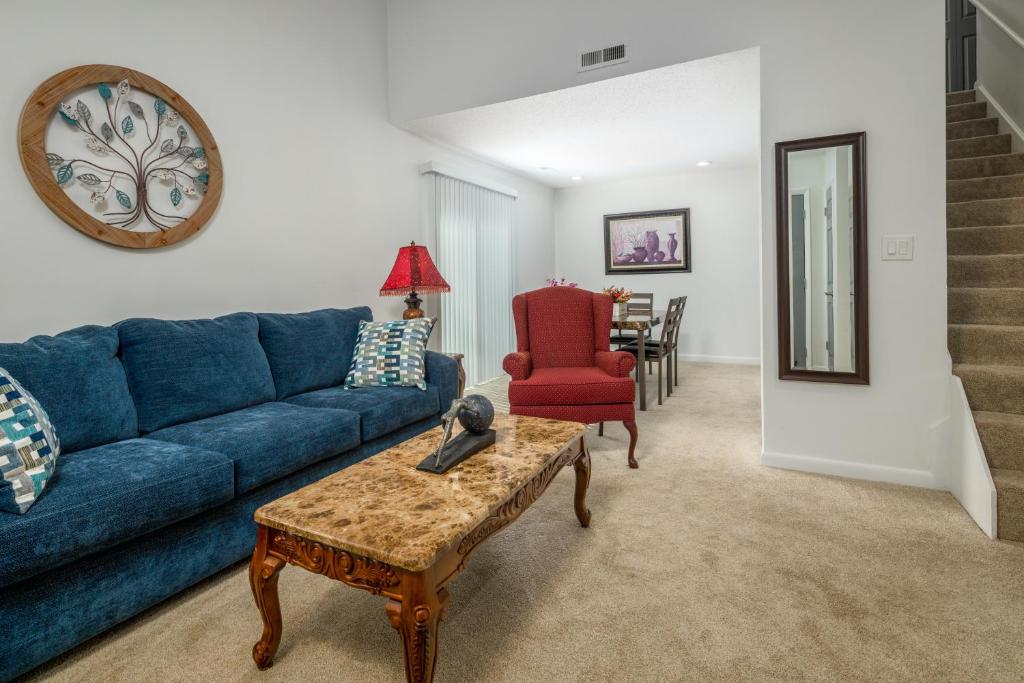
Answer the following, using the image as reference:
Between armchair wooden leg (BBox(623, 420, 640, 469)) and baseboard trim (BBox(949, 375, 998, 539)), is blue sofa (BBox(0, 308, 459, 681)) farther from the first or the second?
baseboard trim (BBox(949, 375, 998, 539))

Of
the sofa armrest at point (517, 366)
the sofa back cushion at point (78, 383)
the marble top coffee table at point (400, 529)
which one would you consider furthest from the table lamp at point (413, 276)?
the marble top coffee table at point (400, 529)

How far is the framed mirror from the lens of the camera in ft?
8.50

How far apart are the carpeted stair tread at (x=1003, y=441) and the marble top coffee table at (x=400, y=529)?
193 centimetres

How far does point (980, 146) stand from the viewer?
368cm

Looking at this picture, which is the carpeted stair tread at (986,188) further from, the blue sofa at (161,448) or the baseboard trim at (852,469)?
the blue sofa at (161,448)

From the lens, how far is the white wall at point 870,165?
2449 millimetres

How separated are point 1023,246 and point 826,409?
1.52m

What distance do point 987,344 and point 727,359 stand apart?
386 centimetres

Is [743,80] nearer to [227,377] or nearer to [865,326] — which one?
[865,326]

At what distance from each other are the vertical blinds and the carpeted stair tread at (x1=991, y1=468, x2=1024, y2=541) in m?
3.68

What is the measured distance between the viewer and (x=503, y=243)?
5.66 metres

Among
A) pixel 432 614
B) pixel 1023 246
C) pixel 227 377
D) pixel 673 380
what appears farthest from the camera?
pixel 673 380

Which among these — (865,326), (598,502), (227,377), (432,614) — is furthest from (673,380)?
(432,614)

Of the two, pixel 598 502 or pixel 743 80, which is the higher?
pixel 743 80
